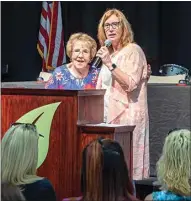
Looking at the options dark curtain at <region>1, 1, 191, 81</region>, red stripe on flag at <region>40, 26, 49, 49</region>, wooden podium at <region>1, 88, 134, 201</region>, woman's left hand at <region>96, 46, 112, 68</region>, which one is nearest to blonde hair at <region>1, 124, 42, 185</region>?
wooden podium at <region>1, 88, 134, 201</region>

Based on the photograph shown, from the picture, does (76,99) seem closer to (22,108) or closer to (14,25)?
(22,108)

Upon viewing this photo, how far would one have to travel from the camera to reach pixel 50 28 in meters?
6.09

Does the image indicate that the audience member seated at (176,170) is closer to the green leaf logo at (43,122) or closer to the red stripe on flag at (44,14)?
the green leaf logo at (43,122)

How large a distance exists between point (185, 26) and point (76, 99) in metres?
2.41

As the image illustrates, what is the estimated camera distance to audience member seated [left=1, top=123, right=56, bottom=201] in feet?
8.41

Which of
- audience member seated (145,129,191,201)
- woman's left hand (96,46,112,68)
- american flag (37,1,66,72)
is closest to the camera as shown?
audience member seated (145,129,191,201)

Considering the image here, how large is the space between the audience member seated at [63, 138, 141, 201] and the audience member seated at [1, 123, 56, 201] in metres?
0.17

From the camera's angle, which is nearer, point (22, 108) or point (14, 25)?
point (22, 108)

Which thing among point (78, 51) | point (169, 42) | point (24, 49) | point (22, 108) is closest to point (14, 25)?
point (24, 49)

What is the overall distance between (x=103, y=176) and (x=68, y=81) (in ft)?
4.49

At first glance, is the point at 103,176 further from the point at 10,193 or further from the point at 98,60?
the point at 98,60

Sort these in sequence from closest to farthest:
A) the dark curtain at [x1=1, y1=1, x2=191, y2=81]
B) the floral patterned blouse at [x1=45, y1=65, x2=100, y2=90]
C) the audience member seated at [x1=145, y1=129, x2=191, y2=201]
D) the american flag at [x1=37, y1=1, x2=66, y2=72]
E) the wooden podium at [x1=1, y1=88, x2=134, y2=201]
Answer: the audience member seated at [x1=145, y1=129, x2=191, y2=201] < the wooden podium at [x1=1, y1=88, x2=134, y2=201] < the floral patterned blouse at [x1=45, y1=65, x2=100, y2=90] < the dark curtain at [x1=1, y1=1, x2=191, y2=81] < the american flag at [x1=37, y1=1, x2=66, y2=72]

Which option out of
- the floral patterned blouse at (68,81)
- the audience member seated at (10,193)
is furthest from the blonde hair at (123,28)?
the audience member seated at (10,193)

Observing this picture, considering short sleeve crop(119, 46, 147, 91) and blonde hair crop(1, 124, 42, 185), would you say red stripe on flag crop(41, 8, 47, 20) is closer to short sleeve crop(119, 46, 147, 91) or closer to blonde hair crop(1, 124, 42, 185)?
short sleeve crop(119, 46, 147, 91)
